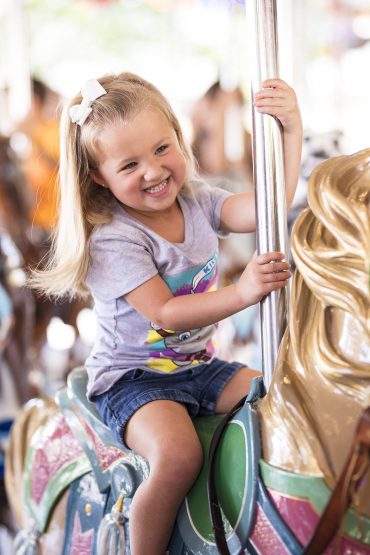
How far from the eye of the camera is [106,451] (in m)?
1.50

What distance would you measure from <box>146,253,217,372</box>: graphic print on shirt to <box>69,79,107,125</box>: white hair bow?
11.9 inches

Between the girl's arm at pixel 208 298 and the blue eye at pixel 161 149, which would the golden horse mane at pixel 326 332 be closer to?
the girl's arm at pixel 208 298

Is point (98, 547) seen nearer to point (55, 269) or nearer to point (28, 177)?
point (55, 269)

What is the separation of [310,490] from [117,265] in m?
0.51

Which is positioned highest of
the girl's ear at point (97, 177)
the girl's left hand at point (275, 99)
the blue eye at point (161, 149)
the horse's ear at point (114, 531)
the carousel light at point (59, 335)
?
the girl's left hand at point (275, 99)

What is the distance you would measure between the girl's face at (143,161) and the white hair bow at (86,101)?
59mm

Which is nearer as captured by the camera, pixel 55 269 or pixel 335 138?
pixel 55 269

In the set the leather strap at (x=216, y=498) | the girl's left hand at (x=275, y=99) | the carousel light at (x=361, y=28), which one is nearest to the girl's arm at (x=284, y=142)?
the girl's left hand at (x=275, y=99)

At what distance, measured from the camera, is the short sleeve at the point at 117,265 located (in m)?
1.40

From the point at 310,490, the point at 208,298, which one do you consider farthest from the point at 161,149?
the point at 310,490

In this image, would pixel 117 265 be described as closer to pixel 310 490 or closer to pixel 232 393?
pixel 232 393

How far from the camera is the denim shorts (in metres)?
1.42

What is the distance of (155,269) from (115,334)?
16 cm

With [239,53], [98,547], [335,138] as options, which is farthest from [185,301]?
[239,53]
